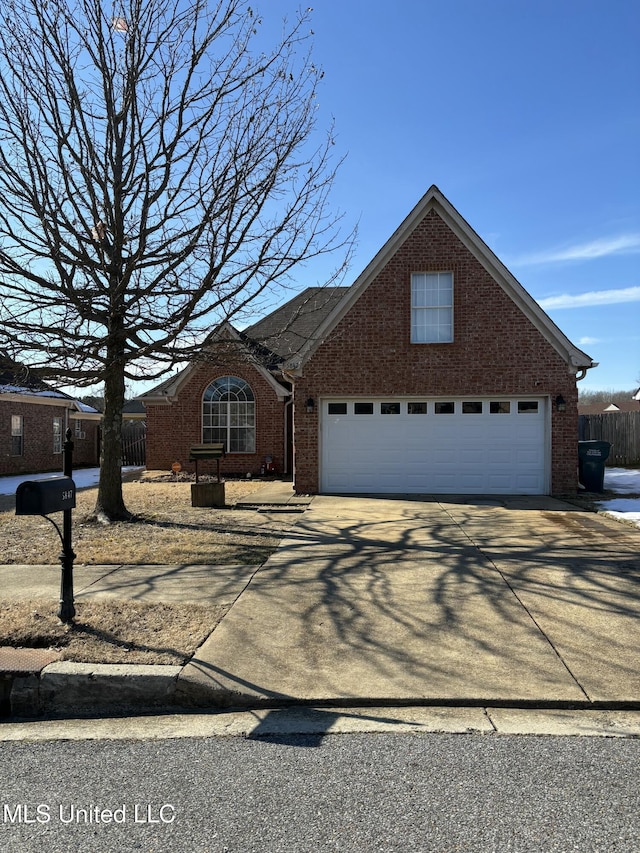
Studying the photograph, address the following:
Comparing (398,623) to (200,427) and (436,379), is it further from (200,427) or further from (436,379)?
(200,427)

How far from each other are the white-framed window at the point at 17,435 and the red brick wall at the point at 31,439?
0.38 feet

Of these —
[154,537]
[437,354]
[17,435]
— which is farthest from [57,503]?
[17,435]

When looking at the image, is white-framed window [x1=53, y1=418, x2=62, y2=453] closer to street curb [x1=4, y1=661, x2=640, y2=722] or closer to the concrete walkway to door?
the concrete walkway to door

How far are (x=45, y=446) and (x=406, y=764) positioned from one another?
24463mm

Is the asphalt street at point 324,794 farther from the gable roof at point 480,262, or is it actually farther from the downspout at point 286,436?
the downspout at point 286,436

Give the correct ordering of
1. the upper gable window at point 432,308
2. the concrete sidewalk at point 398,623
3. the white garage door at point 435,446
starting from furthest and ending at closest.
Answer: the upper gable window at point 432,308 < the white garage door at point 435,446 < the concrete sidewalk at point 398,623

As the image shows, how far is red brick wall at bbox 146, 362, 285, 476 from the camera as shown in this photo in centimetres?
1931

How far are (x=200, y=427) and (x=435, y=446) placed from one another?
8.40 meters

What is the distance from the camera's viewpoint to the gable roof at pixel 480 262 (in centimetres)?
1395

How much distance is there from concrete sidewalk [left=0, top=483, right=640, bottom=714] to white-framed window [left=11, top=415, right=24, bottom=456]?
1718 cm

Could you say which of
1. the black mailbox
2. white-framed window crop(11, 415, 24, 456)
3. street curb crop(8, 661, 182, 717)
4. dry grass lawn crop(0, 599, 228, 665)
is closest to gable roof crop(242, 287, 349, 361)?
white-framed window crop(11, 415, 24, 456)

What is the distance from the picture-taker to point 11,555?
823cm

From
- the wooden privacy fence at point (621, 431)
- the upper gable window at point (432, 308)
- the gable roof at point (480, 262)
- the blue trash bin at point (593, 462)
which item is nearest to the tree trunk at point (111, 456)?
the gable roof at point (480, 262)

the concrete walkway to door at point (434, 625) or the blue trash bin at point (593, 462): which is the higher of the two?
the blue trash bin at point (593, 462)
